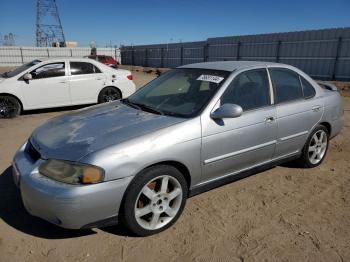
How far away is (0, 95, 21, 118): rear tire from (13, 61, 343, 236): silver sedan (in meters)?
4.83

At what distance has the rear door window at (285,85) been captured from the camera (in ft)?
13.4

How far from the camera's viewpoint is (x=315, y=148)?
185 inches

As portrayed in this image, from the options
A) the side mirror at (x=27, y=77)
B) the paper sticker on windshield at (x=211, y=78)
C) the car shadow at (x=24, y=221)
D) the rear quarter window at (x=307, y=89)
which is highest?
the paper sticker on windshield at (x=211, y=78)

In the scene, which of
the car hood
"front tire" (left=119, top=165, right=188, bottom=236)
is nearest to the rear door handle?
the car hood

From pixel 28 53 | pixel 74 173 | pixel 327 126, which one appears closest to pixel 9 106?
pixel 74 173

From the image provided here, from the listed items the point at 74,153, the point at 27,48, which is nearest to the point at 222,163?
the point at 74,153

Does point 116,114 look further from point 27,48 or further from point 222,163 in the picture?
point 27,48

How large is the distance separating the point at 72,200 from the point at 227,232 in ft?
4.92

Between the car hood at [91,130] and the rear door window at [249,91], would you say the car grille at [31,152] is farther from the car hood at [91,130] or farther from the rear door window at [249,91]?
the rear door window at [249,91]

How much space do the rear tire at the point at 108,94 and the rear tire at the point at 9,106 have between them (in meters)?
2.09

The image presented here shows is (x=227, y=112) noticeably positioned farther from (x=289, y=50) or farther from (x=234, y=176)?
(x=289, y=50)

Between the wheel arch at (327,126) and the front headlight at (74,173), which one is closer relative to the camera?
the front headlight at (74,173)

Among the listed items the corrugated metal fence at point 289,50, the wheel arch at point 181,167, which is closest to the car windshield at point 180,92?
the wheel arch at point 181,167

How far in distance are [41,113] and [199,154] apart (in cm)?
672
